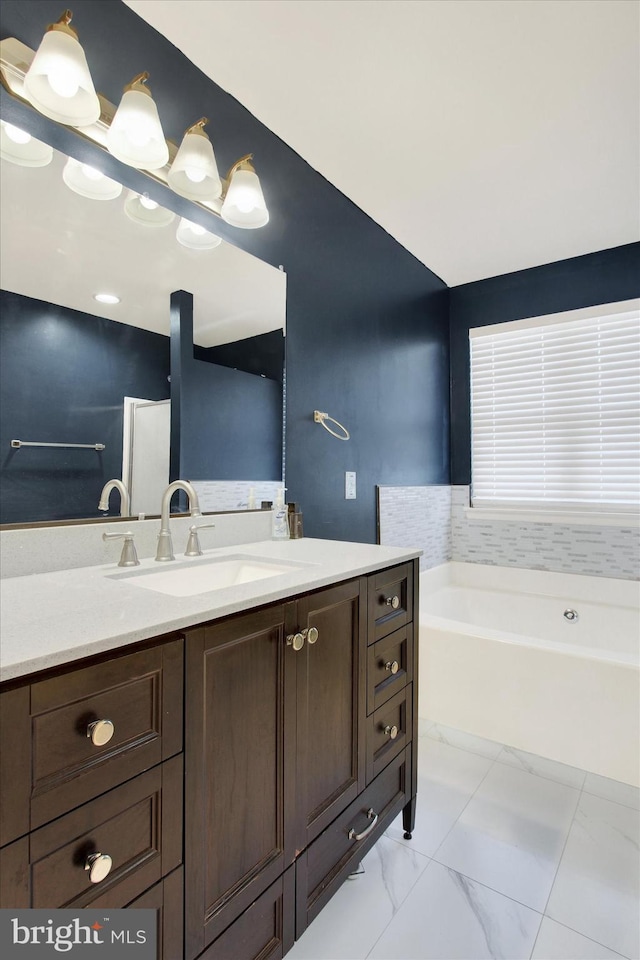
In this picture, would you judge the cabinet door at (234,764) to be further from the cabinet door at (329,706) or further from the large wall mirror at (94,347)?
the large wall mirror at (94,347)

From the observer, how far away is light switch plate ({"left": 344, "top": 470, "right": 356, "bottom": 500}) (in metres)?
2.28

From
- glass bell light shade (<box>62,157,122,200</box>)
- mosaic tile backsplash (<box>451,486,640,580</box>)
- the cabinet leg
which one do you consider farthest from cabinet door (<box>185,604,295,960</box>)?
mosaic tile backsplash (<box>451,486,640,580</box>)

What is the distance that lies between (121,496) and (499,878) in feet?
5.19

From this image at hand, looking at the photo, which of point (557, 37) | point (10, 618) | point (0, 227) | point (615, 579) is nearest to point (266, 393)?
point (0, 227)

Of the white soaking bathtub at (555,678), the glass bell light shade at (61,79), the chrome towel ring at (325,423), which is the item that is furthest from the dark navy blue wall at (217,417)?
the white soaking bathtub at (555,678)

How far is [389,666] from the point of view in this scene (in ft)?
4.69

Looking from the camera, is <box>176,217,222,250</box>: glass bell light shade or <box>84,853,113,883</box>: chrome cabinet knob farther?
<box>176,217,222,250</box>: glass bell light shade

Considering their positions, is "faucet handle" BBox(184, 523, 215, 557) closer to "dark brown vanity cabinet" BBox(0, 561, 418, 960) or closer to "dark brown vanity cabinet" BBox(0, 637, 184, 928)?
"dark brown vanity cabinet" BBox(0, 561, 418, 960)

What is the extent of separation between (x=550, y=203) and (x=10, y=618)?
2.76 m

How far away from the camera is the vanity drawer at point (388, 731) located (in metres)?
1.35

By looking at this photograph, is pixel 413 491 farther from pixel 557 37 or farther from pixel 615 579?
pixel 557 37

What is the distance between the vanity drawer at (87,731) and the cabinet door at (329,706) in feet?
1.18

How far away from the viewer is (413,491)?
283 cm

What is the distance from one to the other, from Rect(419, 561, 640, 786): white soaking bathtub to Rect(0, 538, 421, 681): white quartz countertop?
99 cm
